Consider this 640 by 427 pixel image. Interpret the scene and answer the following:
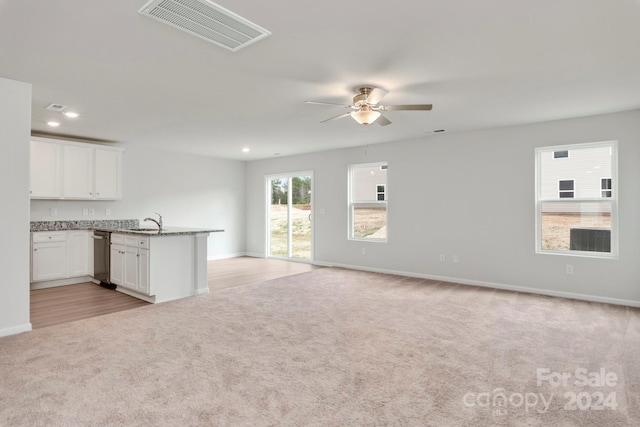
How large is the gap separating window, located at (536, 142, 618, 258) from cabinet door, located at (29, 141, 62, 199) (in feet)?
23.7

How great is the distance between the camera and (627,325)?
12.1ft

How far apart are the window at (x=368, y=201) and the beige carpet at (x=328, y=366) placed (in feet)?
8.68

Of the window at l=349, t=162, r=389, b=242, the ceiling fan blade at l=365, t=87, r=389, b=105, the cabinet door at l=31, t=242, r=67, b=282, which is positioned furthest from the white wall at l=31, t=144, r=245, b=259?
the ceiling fan blade at l=365, t=87, r=389, b=105

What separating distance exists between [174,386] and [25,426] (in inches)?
30.5

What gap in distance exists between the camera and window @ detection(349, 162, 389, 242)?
22.5ft

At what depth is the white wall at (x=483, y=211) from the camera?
4.51 metres

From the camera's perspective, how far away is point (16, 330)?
3.38 metres

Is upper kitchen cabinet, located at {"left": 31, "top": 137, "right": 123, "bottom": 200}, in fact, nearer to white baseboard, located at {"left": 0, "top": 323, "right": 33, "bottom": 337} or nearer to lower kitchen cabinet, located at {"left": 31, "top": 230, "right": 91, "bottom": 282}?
lower kitchen cabinet, located at {"left": 31, "top": 230, "right": 91, "bottom": 282}

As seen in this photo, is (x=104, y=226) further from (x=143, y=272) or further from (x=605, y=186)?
(x=605, y=186)

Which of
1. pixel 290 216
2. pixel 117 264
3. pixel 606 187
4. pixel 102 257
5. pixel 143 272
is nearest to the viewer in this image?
pixel 143 272

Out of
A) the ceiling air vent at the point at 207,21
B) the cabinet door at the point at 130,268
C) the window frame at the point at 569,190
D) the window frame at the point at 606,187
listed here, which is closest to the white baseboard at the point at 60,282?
the cabinet door at the point at 130,268

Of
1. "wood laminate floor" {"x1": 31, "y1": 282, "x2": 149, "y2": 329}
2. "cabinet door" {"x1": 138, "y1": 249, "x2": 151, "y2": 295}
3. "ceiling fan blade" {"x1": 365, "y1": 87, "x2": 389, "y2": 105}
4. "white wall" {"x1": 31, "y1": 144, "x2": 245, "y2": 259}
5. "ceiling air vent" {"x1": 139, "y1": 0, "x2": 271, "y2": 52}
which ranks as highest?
"ceiling air vent" {"x1": 139, "y1": 0, "x2": 271, "y2": 52}

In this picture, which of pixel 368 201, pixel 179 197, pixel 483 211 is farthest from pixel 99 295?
pixel 483 211

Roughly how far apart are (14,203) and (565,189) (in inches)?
255
